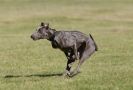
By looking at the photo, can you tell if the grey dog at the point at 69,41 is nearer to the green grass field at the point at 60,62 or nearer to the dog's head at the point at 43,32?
the dog's head at the point at 43,32

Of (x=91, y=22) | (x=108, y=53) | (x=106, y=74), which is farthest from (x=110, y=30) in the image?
(x=106, y=74)

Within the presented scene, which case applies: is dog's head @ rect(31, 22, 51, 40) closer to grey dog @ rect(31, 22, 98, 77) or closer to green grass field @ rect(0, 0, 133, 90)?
grey dog @ rect(31, 22, 98, 77)

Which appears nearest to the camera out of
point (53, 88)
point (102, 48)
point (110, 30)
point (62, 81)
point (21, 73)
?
point (53, 88)

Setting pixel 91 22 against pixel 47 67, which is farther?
pixel 91 22

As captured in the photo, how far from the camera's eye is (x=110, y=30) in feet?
129

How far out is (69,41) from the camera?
15438mm

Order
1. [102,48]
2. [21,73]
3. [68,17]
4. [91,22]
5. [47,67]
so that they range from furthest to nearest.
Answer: [68,17] < [91,22] < [102,48] < [47,67] < [21,73]

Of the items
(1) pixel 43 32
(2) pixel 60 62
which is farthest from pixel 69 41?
(2) pixel 60 62

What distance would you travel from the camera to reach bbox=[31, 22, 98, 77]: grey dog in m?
15.4

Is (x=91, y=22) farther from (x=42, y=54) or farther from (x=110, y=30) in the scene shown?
(x=42, y=54)

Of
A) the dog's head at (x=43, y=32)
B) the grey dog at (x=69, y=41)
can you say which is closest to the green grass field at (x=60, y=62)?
the grey dog at (x=69, y=41)

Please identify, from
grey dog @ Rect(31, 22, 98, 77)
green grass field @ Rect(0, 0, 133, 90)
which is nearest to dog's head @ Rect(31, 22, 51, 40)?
grey dog @ Rect(31, 22, 98, 77)

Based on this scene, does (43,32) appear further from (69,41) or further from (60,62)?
(60,62)

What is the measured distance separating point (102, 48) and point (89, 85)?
12.6m
